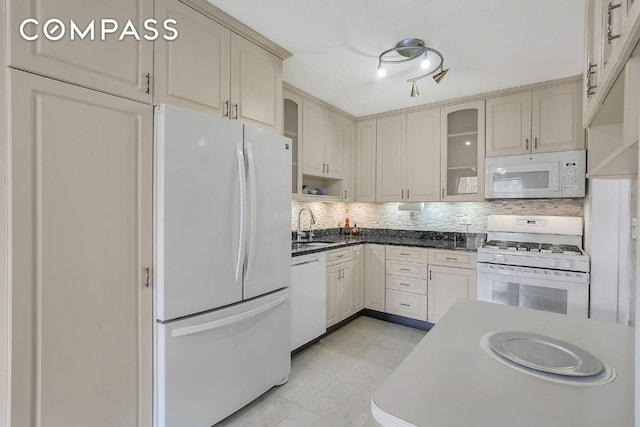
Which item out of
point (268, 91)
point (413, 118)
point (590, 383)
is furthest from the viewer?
point (413, 118)

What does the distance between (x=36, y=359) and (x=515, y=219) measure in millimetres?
3718

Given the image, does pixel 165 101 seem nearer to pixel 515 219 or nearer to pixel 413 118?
pixel 413 118

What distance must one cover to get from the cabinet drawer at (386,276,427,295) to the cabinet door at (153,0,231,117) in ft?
8.05

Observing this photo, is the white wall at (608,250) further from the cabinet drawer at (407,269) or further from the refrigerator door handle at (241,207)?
the refrigerator door handle at (241,207)

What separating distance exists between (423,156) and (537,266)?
1.58m

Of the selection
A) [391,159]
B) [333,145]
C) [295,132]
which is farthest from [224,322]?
[391,159]

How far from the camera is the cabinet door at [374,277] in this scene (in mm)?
3471

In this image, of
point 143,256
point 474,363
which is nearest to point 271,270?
point 143,256

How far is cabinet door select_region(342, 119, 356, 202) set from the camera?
379 cm

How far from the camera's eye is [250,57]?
81.6 inches

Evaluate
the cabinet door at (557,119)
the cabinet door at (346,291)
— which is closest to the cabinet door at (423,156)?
the cabinet door at (557,119)

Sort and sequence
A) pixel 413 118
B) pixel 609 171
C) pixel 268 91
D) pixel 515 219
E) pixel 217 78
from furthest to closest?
1. pixel 413 118
2. pixel 515 219
3. pixel 268 91
4. pixel 217 78
5. pixel 609 171

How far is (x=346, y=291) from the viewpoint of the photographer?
327 centimetres

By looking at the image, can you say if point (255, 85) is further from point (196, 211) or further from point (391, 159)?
point (391, 159)
